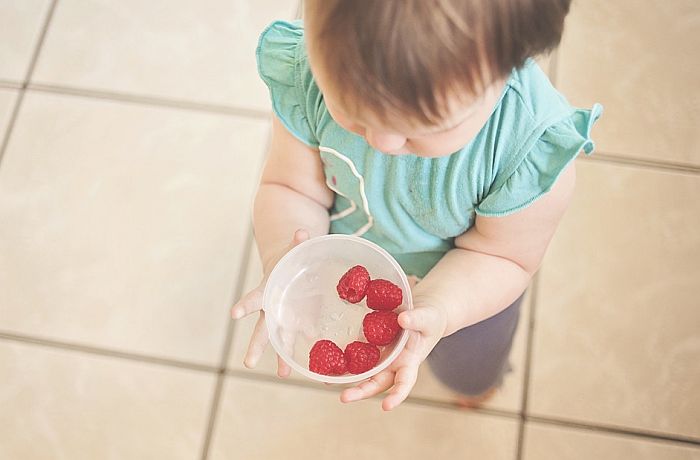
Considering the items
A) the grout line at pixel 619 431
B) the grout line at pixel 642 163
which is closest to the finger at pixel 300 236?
the grout line at pixel 619 431

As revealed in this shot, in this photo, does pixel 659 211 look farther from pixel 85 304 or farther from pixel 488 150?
pixel 85 304

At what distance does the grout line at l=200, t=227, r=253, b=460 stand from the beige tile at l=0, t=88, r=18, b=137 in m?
0.45

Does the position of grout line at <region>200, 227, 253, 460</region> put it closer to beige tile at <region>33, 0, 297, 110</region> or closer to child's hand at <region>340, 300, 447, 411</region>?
beige tile at <region>33, 0, 297, 110</region>

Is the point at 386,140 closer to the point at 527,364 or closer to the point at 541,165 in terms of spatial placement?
the point at 541,165

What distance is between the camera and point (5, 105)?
1.19m

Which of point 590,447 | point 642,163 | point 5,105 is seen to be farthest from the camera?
point 5,105

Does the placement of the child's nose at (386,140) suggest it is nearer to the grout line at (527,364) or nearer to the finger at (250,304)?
the finger at (250,304)

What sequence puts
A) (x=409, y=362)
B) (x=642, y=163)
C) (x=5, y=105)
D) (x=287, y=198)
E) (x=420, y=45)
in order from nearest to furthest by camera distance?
1. (x=420, y=45)
2. (x=409, y=362)
3. (x=287, y=198)
4. (x=642, y=163)
5. (x=5, y=105)

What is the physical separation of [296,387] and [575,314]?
0.40m

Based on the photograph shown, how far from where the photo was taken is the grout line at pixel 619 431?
3.16 feet

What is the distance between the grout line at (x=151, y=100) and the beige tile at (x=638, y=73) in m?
0.49

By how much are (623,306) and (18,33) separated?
3.44 feet

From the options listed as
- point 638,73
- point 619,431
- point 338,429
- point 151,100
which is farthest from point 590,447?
point 151,100

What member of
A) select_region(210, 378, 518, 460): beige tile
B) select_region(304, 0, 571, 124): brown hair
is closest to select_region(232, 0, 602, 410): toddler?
select_region(304, 0, 571, 124): brown hair
